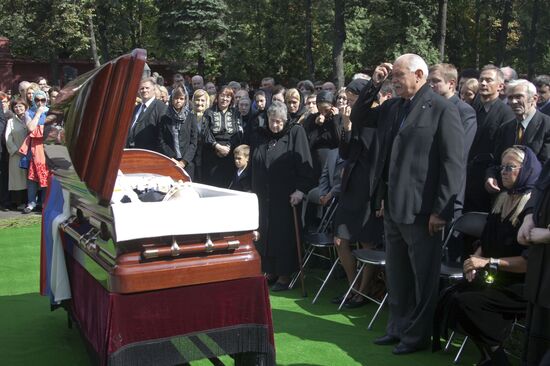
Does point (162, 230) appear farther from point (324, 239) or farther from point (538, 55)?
point (538, 55)

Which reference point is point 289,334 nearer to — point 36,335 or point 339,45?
point 36,335

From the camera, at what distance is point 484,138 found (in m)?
6.18

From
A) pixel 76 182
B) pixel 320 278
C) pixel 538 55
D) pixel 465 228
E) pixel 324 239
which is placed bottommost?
pixel 320 278

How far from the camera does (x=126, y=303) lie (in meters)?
3.51

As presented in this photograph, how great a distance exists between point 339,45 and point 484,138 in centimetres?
2511

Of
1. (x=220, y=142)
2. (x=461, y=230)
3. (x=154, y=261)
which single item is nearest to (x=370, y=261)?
(x=461, y=230)

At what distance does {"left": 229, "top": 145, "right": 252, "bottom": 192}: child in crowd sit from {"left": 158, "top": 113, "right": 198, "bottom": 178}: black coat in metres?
1.02

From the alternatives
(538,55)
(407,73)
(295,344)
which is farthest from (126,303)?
(538,55)

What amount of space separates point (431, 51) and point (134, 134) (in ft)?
83.3

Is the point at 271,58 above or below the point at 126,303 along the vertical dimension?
above

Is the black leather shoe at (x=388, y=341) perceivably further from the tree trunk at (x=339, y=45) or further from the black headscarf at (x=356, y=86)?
the tree trunk at (x=339, y=45)

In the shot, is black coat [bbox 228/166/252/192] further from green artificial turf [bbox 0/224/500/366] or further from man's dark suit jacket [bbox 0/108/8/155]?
man's dark suit jacket [bbox 0/108/8/155]

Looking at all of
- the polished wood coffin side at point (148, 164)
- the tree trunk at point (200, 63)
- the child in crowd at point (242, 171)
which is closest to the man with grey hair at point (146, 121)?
the child in crowd at point (242, 171)

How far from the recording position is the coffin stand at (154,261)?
347cm
